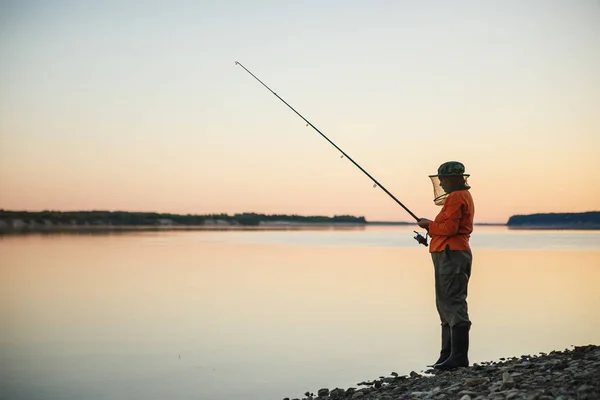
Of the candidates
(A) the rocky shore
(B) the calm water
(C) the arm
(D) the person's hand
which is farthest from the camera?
(B) the calm water

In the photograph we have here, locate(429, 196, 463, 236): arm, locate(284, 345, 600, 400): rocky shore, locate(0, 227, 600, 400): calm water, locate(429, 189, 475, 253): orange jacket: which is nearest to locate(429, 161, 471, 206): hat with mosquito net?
locate(429, 189, 475, 253): orange jacket

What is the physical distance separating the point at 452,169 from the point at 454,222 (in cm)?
65

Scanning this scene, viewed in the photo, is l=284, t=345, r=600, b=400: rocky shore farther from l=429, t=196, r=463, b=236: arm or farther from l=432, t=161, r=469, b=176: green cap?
l=432, t=161, r=469, b=176: green cap

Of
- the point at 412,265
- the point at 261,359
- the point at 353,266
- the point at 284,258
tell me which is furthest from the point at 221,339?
the point at 284,258

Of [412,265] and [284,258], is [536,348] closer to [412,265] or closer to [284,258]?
[412,265]

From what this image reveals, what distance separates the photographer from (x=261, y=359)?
361 inches

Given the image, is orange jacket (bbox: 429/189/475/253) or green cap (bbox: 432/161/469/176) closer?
orange jacket (bbox: 429/189/475/253)

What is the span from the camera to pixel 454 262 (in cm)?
713

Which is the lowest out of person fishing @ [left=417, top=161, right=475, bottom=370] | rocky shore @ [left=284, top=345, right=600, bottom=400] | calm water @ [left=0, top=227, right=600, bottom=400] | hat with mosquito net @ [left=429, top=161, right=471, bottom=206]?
calm water @ [left=0, top=227, right=600, bottom=400]

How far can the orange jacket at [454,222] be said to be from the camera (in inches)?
278

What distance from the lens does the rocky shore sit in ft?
17.6

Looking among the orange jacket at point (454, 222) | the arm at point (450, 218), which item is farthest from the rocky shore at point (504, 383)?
the arm at point (450, 218)

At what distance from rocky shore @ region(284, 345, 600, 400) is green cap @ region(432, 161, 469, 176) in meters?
2.03

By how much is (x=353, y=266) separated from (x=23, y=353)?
49.5 feet
